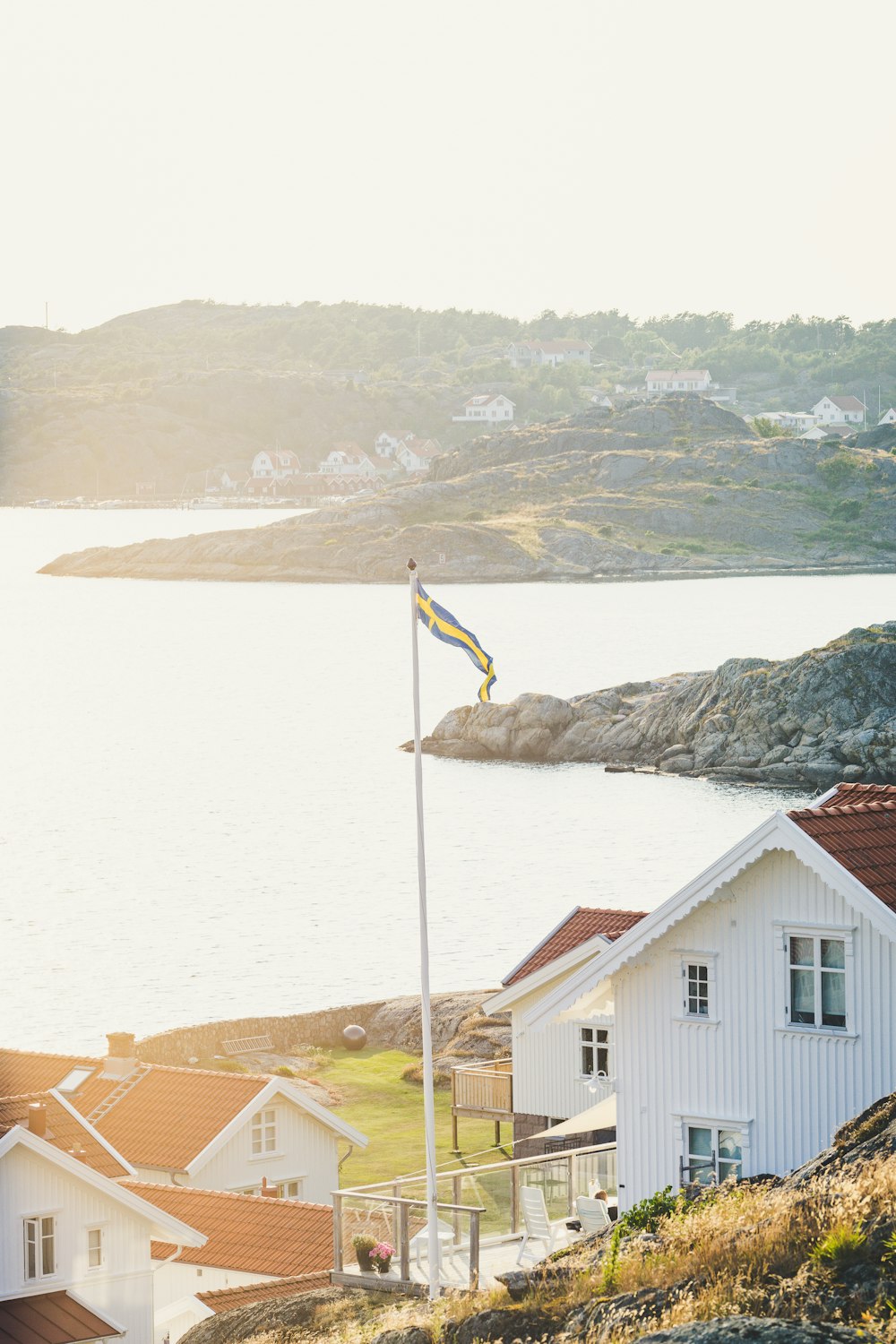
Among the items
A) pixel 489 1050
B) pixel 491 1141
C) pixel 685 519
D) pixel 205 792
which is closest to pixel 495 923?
pixel 489 1050

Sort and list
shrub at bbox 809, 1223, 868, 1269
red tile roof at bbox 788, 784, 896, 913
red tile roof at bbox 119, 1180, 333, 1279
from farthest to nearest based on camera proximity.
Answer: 1. red tile roof at bbox 119, 1180, 333, 1279
2. red tile roof at bbox 788, 784, 896, 913
3. shrub at bbox 809, 1223, 868, 1269

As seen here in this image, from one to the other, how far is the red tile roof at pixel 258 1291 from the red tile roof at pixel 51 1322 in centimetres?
116

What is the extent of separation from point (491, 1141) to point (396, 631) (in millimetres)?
144877

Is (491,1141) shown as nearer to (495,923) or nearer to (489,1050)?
(489,1050)

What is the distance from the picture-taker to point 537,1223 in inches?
617

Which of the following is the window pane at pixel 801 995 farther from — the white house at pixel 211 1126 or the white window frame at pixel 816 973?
the white house at pixel 211 1126

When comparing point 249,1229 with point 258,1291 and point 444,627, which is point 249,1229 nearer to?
point 258,1291

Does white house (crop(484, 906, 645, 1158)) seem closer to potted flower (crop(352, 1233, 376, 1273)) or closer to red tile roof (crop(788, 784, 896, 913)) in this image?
red tile roof (crop(788, 784, 896, 913))

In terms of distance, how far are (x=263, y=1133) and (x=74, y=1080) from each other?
4.02 m

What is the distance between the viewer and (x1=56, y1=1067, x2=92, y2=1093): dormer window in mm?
27266

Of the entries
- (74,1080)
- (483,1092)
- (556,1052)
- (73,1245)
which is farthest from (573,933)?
(73,1245)

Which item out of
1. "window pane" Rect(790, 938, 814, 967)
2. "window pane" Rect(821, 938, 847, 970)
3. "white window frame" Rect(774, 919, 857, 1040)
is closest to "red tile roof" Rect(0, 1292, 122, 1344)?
"white window frame" Rect(774, 919, 857, 1040)

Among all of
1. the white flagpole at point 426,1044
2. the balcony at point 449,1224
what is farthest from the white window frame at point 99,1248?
the balcony at point 449,1224

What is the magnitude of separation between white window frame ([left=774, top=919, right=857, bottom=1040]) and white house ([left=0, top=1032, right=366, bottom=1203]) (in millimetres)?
10326
